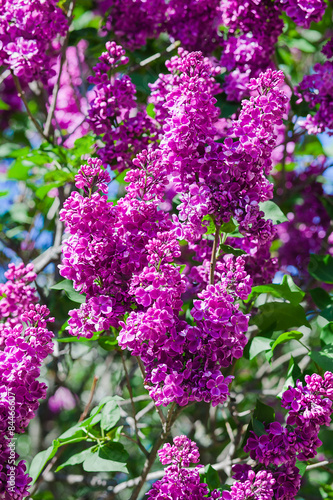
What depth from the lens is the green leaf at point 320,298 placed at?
219cm

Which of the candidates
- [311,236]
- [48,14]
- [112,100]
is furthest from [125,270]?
[311,236]

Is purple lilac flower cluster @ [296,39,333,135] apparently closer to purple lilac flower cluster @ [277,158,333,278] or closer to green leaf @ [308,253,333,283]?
green leaf @ [308,253,333,283]

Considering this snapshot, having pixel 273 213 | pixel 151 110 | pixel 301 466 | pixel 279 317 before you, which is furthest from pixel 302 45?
pixel 301 466

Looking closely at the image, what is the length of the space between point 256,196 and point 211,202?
0.41 ft

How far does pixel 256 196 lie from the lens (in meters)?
1.49

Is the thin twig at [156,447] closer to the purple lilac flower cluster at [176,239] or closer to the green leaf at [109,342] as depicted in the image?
the purple lilac flower cluster at [176,239]

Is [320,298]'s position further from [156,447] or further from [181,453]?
[181,453]

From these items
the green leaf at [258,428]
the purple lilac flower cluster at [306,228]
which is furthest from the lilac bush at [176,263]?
the purple lilac flower cluster at [306,228]

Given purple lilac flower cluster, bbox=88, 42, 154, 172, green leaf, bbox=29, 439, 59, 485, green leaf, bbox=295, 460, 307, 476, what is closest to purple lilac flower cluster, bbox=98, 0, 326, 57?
purple lilac flower cluster, bbox=88, 42, 154, 172

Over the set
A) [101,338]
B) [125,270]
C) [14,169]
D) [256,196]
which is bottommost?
[101,338]

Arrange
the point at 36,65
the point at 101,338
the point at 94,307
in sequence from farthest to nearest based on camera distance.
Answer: the point at 36,65 → the point at 101,338 → the point at 94,307

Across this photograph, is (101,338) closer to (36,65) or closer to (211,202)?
(211,202)

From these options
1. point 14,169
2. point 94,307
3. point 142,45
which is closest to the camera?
point 94,307

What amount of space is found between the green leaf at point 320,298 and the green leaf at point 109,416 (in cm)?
90
